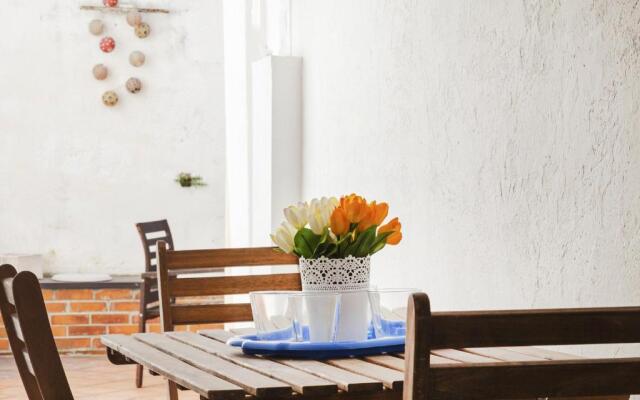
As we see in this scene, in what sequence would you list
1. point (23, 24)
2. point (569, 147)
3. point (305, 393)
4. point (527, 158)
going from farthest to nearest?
point (23, 24)
point (527, 158)
point (569, 147)
point (305, 393)

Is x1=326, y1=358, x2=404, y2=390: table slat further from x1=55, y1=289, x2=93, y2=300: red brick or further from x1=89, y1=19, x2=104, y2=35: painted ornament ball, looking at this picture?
x1=89, y1=19, x2=104, y2=35: painted ornament ball

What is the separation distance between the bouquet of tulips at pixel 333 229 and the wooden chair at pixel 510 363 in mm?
672

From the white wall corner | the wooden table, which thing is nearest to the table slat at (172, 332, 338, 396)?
the wooden table

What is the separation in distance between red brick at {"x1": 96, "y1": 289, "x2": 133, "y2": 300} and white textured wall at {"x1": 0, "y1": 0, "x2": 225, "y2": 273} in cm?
59

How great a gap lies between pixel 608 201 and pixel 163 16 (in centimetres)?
554

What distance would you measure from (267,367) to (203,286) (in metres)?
0.97

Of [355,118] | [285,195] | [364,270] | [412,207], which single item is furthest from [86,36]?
[364,270]

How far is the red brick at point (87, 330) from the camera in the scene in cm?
639

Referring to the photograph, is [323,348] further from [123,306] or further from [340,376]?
[123,306]

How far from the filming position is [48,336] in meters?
1.52

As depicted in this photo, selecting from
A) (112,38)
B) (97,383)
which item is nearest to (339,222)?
(97,383)

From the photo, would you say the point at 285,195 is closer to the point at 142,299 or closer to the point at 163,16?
the point at 142,299

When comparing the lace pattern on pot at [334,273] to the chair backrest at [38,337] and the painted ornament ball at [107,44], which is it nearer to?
the chair backrest at [38,337]

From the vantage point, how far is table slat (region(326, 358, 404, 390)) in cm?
154
